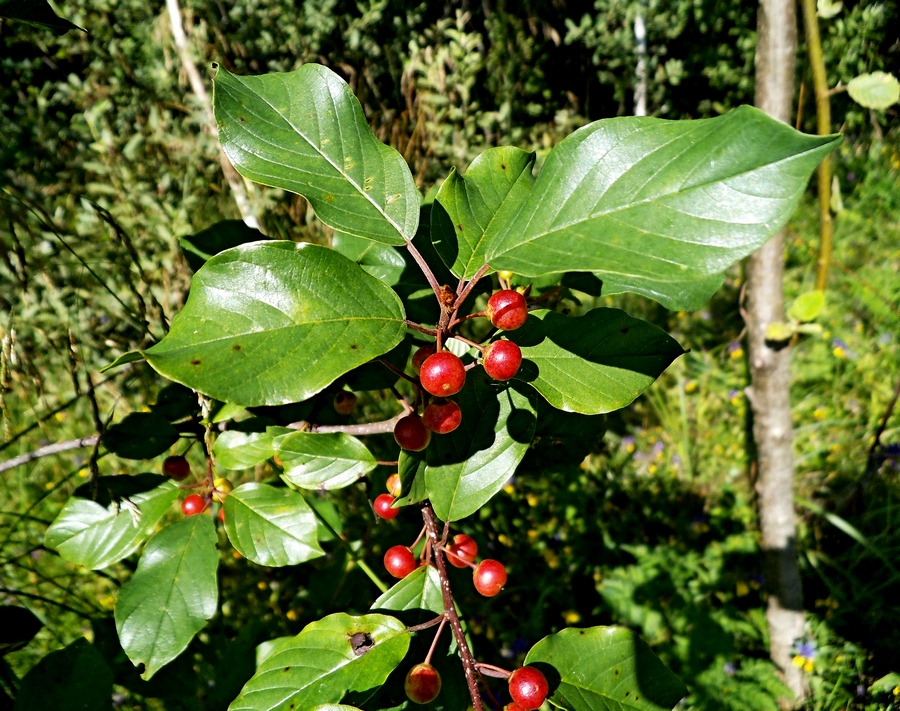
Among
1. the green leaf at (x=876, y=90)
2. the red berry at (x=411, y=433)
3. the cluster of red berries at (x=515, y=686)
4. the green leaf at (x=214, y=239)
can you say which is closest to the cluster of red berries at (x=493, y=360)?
the red berry at (x=411, y=433)

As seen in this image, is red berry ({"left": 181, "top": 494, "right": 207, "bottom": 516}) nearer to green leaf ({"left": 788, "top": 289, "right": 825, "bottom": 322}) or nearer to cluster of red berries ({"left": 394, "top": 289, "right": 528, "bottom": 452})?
cluster of red berries ({"left": 394, "top": 289, "right": 528, "bottom": 452})

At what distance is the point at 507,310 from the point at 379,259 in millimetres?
373

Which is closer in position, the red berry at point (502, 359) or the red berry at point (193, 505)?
the red berry at point (502, 359)

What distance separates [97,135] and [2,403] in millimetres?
1675

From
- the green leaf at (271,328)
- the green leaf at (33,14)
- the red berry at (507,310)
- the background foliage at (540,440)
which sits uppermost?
the green leaf at (33,14)

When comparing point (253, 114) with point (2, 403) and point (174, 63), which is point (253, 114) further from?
point (174, 63)

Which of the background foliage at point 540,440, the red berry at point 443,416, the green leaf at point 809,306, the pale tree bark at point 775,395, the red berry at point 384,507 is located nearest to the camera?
the red berry at point 443,416

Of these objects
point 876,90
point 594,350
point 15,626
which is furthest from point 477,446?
point 876,90

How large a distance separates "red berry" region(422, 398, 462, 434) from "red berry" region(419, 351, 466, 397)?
0.09 m

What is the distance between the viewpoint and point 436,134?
3.11 meters

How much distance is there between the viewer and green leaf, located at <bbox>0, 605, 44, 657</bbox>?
3.50 feet

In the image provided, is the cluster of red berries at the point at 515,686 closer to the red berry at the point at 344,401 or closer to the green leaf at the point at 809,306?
the red berry at the point at 344,401

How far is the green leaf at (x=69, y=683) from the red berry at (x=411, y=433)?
23.0 inches

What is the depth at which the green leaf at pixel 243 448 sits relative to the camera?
0.98 metres
